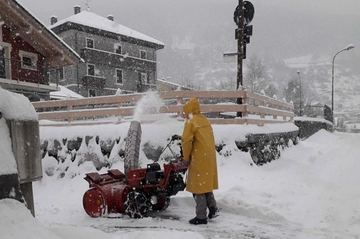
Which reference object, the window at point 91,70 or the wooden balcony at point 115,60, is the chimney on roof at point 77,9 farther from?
the window at point 91,70

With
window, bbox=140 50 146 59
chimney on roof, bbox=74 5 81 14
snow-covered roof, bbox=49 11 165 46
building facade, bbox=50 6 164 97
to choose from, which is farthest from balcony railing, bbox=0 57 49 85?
chimney on roof, bbox=74 5 81 14

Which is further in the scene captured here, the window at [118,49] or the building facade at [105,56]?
the window at [118,49]

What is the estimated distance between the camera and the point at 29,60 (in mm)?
20516

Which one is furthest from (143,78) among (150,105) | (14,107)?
(14,107)

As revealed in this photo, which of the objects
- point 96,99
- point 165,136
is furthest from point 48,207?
point 96,99

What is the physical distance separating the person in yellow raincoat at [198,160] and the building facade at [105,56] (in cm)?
3069

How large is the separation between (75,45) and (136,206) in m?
32.1

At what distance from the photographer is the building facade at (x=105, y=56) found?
34.4 m

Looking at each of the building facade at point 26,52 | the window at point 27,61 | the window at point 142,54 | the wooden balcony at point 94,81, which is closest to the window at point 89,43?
the wooden balcony at point 94,81

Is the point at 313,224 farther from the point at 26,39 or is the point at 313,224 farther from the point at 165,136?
the point at 26,39

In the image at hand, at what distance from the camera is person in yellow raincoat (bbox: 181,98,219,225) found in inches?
194

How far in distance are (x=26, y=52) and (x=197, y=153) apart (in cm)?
1856

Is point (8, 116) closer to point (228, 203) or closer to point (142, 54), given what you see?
point (228, 203)

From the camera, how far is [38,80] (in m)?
20.7
